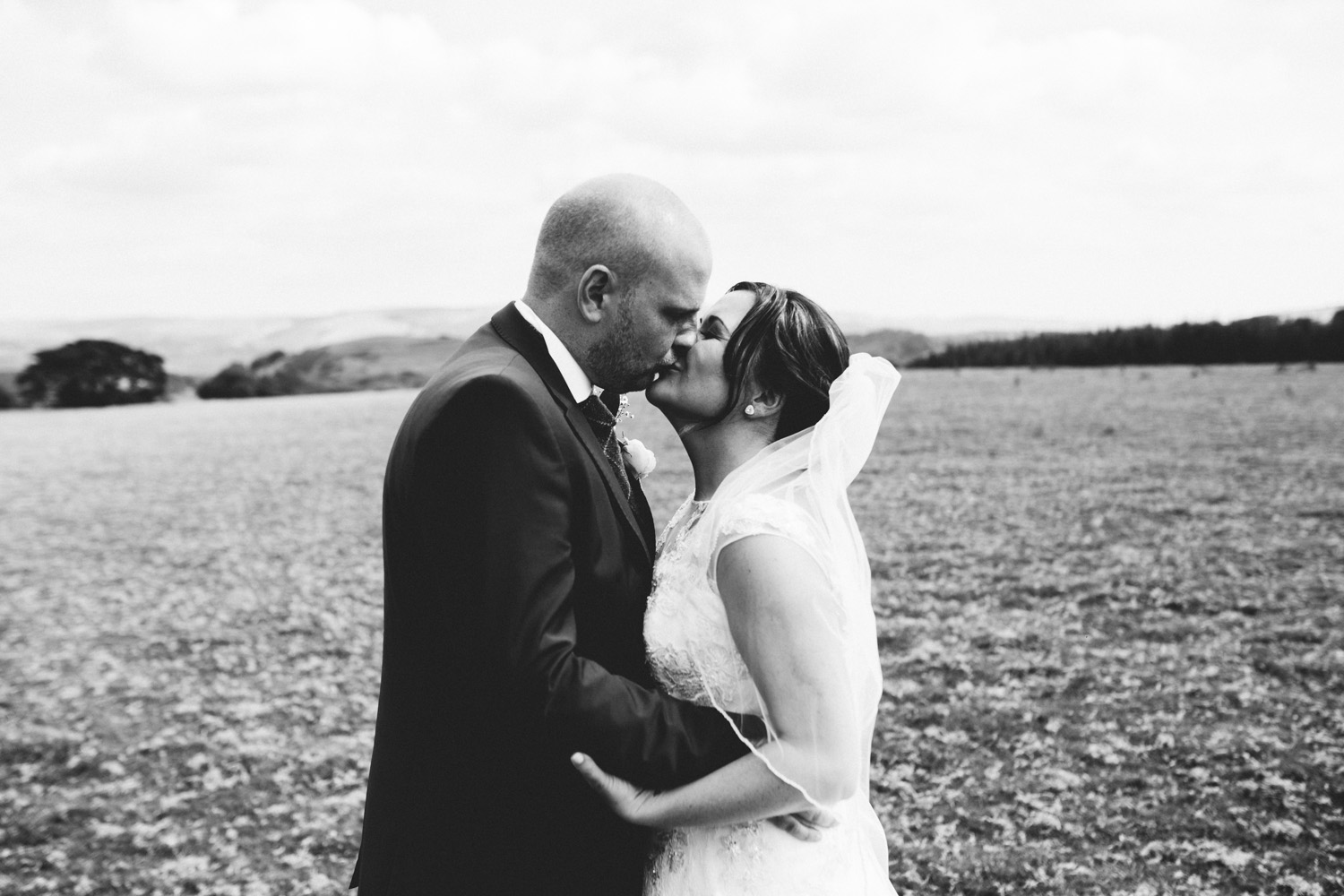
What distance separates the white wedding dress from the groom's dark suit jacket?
152 millimetres

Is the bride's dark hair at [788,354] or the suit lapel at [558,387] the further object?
the bride's dark hair at [788,354]

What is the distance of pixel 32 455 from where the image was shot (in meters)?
29.3

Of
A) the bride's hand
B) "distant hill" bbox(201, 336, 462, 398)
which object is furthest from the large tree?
the bride's hand

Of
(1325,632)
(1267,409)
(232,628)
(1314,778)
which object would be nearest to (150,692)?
(232,628)

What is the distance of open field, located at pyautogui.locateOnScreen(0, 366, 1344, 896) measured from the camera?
591cm

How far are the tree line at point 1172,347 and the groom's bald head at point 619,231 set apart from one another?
50291 millimetres

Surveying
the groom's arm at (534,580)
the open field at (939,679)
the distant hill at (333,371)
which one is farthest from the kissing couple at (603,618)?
the distant hill at (333,371)

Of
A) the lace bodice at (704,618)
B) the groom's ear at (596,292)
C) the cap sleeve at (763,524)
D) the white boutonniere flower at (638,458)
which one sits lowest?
the lace bodice at (704,618)

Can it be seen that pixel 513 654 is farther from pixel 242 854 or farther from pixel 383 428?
pixel 383 428

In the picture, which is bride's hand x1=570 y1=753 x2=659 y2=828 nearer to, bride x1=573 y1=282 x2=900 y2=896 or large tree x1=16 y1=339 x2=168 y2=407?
bride x1=573 y1=282 x2=900 y2=896

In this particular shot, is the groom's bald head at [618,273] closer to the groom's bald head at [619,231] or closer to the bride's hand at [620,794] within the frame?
the groom's bald head at [619,231]

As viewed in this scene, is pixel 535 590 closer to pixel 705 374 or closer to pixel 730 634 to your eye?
pixel 730 634

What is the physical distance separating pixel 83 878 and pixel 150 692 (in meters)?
3.43

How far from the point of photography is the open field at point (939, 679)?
19.4 feet
